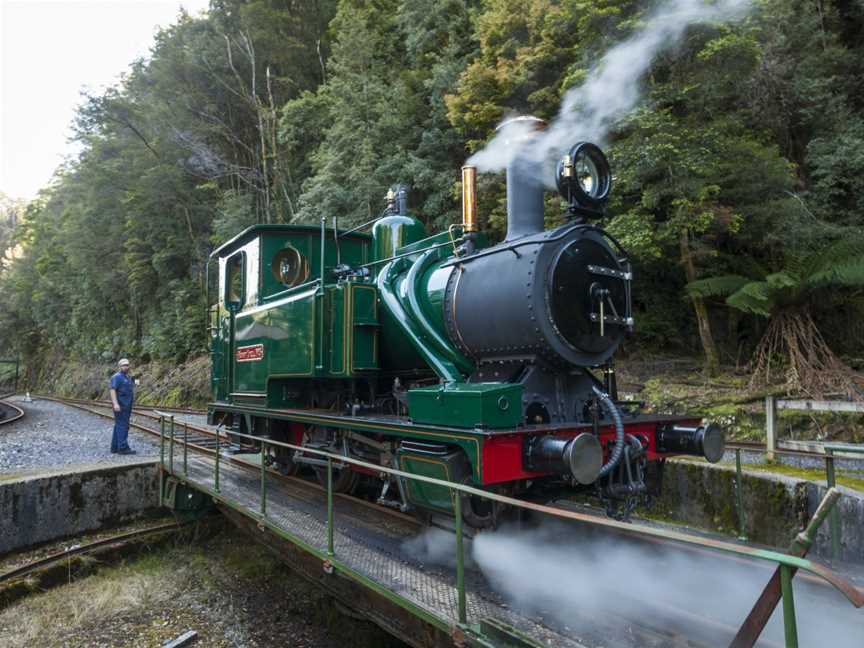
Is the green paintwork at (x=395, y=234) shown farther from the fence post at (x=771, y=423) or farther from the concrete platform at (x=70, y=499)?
the concrete platform at (x=70, y=499)

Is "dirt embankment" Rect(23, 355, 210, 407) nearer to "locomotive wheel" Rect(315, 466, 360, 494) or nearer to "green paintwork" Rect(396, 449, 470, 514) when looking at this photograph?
"locomotive wheel" Rect(315, 466, 360, 494)

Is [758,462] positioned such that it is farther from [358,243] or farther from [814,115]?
[814,115]

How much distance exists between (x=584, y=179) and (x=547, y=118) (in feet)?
25.6

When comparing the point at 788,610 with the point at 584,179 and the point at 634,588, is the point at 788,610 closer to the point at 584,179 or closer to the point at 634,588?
the point at 634,588

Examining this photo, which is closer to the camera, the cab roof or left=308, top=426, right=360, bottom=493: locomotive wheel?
left=308, top=426, right=360, bottom=493: locomotive wheel

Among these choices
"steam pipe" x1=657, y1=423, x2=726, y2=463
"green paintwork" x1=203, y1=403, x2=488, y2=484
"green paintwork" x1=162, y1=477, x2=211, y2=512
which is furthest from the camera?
"green paintwork" x1=162, y1=477, x2=211, y2=512

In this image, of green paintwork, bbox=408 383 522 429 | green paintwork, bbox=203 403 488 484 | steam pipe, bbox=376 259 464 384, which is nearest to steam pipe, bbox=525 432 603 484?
green paintwork, bbox=408 383 522 429

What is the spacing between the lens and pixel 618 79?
777cm

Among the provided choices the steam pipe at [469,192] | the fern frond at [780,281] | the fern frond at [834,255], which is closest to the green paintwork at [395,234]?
the steam pipe at [469,192]

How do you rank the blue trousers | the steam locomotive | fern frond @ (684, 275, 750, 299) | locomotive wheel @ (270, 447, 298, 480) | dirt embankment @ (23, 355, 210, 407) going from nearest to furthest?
the steam locomotive < locomotive wheel @ (270, 447, 298, 480) < the blue trousers < fern frond @ (684, 275, 750, 299) < dirt embankment @ (23, 355, 210, 407)

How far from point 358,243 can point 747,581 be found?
5.23 metres

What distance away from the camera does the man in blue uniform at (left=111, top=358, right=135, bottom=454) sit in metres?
8.70

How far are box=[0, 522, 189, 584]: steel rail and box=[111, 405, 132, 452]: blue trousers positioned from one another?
7.33 ft

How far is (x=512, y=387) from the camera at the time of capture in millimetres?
3682
